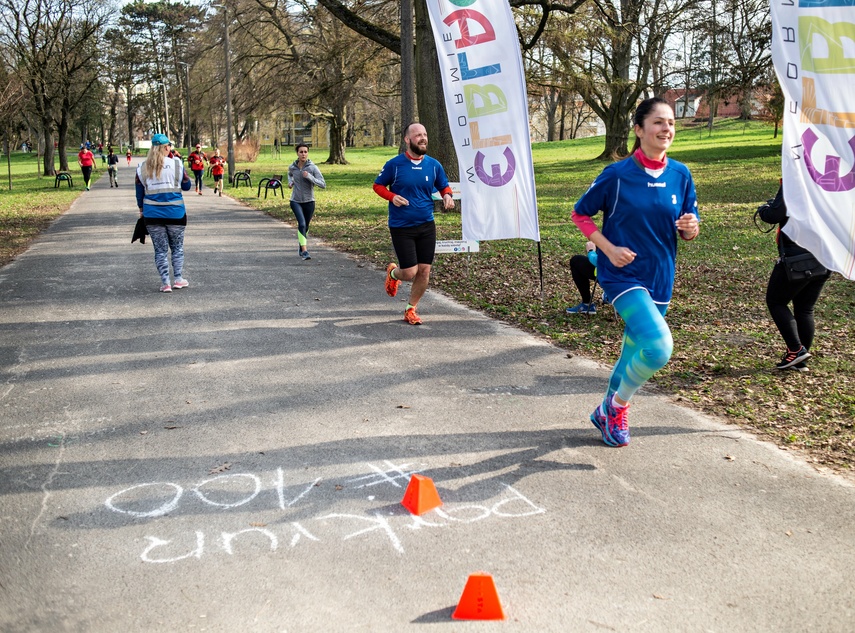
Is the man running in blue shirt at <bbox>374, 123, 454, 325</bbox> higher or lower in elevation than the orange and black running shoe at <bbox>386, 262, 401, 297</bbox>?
higher

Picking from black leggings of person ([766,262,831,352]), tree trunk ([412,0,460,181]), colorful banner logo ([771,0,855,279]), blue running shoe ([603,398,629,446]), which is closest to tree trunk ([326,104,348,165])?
tree trunk ([412,0,460,181])

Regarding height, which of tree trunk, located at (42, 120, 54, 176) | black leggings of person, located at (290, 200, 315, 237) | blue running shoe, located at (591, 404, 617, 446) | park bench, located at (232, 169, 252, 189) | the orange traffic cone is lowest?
the orange traffic cone

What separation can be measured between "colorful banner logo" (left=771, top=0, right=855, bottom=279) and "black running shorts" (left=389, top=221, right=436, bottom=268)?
159 inches

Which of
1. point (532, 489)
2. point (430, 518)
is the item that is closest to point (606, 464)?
point (532, 489)

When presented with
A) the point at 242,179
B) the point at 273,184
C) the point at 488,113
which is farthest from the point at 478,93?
the point at 242,179

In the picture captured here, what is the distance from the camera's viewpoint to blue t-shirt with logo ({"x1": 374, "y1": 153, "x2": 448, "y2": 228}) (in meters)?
8.33

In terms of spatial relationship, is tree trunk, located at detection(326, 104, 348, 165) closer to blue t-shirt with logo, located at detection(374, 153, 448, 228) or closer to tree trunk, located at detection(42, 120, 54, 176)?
tree trunk, located at detection(42, 120, 54, 176)

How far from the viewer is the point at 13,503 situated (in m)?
4.43

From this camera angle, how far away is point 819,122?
4902 mm

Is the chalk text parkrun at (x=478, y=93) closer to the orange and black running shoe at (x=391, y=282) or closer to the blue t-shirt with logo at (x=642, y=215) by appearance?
the orange and black running shoe at (x=391, y=282)

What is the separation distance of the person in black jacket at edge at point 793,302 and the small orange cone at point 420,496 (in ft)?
12.6

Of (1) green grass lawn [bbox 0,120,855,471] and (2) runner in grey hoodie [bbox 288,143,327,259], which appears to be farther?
(2) runner in grey hoodie [bbox 288,143,327,259]

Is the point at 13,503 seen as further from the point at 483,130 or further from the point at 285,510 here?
the point at 483,130

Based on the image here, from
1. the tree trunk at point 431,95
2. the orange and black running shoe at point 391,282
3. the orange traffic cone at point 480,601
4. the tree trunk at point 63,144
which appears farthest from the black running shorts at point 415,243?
the tree trunk at point 63,144
